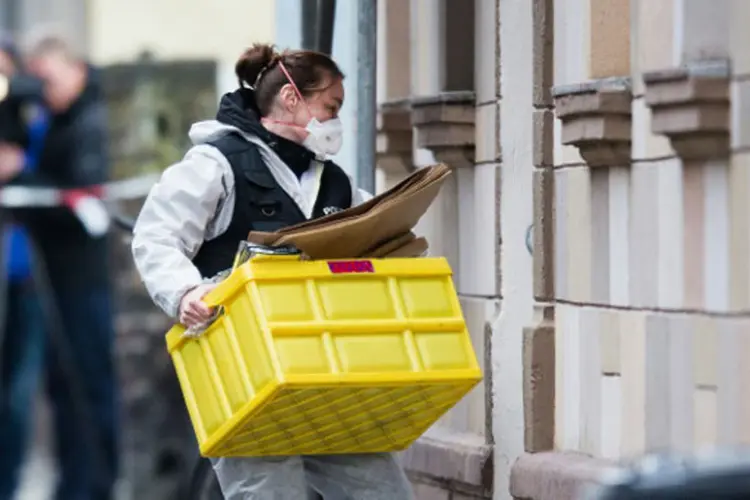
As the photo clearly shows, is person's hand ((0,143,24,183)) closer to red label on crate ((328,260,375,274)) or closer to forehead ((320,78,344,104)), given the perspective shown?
forehead ((320,78,344,104))

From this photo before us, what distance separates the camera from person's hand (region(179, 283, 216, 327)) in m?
6.53

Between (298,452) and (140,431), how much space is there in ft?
25.6

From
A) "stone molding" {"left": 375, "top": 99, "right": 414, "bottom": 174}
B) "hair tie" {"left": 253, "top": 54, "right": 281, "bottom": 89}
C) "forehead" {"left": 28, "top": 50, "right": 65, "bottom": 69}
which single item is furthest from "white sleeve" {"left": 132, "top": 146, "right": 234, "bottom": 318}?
"forehead" {"left": 28, "top": 50, "right": 65, "bottom": 69}

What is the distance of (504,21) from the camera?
8.89m

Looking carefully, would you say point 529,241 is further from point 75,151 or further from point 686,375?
point 75,151

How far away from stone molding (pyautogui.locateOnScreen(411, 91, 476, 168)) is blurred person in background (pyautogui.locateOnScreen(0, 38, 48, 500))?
5815mm

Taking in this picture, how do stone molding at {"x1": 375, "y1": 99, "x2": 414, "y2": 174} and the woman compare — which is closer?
the woman

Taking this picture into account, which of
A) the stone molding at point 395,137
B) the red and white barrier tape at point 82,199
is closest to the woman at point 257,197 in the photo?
the stone molding at point 395,137

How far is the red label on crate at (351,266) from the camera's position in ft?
21.3

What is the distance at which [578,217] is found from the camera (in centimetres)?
819

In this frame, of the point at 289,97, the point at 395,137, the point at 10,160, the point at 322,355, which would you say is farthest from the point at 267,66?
the point at 10,160

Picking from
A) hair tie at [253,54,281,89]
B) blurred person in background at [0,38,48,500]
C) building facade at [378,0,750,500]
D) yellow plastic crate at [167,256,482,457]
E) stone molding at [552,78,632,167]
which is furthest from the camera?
blurred person in background at [0,38,48,500]

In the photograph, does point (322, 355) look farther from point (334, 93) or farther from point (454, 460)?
point (454, 460)

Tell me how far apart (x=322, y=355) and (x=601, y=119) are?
178 centimetres
